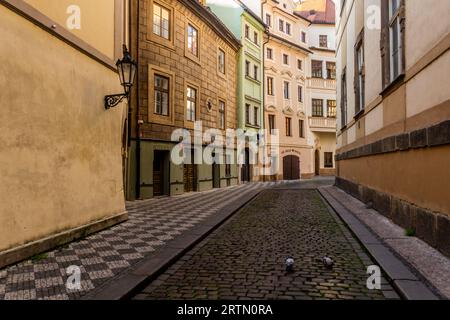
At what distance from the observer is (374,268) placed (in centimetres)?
530

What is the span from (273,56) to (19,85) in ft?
94.9

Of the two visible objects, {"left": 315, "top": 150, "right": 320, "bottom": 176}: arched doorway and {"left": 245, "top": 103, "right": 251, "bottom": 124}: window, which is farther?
{"left": 315, "top": 150, "right": 320, "bottom": 176}: arched doorway

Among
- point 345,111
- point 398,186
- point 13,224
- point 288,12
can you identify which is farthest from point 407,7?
point 288,12

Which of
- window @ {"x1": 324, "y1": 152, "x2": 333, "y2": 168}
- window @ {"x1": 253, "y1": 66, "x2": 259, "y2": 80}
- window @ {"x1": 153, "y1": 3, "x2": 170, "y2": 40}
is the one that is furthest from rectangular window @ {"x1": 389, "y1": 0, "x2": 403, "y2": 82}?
window @ {"x1": 324, "y1": 152, "x2": 333, "y2": 168}

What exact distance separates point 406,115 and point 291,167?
26680 mm

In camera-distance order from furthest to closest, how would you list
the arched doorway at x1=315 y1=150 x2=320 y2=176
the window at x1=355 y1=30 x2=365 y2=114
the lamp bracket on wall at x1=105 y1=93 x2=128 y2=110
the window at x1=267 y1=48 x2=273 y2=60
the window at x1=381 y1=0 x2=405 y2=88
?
the arched doorway at x1=315 y1=150 x2=320 y2=176, the window at x1=267 y1=48 x2=273 y2=60, the window at x1=355 y1=30 x2=365 y2=114, the lamp bracket on wall at x1=105 y1=93 x2=128 y2=110, the window at x1=381 y1=0 x2=405 y2=88

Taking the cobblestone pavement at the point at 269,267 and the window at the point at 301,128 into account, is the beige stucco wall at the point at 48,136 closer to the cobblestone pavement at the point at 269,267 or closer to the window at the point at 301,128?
the cobblestone pavement at the point at 269,267

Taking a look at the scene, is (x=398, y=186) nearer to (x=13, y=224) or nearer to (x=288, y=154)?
(x=13, y=224)

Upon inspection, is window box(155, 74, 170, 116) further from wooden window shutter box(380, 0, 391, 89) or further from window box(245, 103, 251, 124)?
window box(245, 103, 251, 124)

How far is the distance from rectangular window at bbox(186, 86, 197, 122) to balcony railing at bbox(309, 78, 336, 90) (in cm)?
2086

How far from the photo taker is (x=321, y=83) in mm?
37844

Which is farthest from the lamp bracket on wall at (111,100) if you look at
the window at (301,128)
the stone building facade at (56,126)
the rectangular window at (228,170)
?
the window at (301,128)

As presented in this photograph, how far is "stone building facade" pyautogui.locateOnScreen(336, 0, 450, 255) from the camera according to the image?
5934mm

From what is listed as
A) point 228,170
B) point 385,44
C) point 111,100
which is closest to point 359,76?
point 385,44
